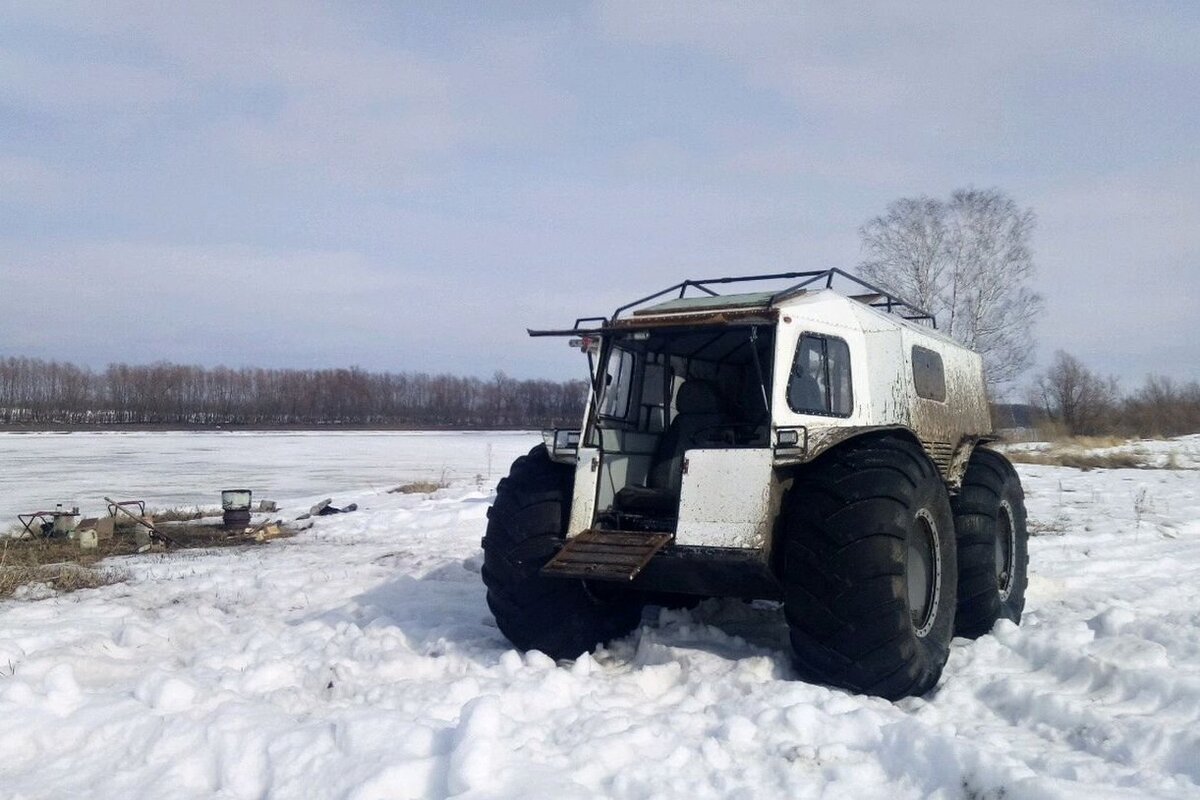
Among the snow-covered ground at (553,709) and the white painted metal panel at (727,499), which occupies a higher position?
the white painted metal panel at (727,499)

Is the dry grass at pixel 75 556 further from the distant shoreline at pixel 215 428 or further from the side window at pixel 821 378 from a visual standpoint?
the distant shoreline at pixel 215 428

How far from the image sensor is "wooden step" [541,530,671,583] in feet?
16.4

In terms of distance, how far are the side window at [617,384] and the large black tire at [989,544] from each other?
8.29 feet

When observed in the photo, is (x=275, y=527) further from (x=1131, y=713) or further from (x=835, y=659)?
(x=1131, y=713)

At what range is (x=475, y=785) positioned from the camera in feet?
12.0

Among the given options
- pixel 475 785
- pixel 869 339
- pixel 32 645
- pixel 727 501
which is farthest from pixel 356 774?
pixel 869 339

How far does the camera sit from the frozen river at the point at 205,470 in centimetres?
1905

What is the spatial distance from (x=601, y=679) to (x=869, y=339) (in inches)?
113

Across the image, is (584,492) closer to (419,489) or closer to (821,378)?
(821,378)

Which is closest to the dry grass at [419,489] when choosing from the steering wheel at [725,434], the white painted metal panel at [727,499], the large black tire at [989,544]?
the steering wheel at [725,434]

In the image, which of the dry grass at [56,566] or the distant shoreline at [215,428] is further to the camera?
the distant shoreline at [215,428]

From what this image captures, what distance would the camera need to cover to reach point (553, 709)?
15.2ft

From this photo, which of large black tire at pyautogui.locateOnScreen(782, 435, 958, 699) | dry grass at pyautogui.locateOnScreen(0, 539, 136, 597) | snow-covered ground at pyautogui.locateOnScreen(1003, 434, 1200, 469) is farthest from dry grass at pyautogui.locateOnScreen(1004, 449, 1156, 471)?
dry grass at pyautogui.locateOnScreen(0, 539, 136, 597)

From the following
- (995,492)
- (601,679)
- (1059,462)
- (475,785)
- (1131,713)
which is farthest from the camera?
(1059,462)
